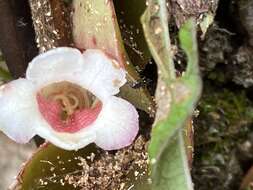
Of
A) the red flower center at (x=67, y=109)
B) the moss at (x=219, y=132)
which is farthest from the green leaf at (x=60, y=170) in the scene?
the moss at (x=219, y=132)

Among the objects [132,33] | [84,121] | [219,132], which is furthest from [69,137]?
[219,132]

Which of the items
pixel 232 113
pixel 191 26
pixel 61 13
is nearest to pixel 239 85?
pixel 232 113

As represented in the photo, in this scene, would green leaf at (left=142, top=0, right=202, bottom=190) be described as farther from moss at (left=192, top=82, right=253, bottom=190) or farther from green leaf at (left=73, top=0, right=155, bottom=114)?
moss at (left=192, top=82, right=253, bottom=190)

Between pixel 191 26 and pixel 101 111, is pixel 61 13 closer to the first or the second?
pixel 101 111

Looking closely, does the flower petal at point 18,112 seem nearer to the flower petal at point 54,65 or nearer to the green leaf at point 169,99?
the flower petal at point 54,65

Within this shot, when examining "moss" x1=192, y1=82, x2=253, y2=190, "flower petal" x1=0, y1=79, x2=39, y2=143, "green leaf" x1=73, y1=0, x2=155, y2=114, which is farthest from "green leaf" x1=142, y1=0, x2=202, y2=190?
"moss" x1=192, y1=82, x2=253, y2=190

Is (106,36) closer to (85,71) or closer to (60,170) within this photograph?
(85,71)
